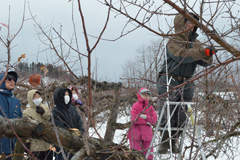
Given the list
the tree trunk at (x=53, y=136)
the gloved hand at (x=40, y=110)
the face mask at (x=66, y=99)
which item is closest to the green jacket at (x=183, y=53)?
the tree trunk at (x=53, y=136)

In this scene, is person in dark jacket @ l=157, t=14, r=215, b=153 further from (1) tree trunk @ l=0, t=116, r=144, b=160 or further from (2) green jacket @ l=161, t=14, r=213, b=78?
(1) tree trunk @ l=0, t=116, r=144, b=160

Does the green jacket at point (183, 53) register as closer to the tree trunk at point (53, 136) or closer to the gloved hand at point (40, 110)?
the tree trunk at point (53, 136)

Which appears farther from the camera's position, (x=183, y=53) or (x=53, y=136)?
(x=183, y=53)

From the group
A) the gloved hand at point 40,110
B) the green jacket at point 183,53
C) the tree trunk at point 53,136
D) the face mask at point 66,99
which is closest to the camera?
the tree trunk at point 53,136

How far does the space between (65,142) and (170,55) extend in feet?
5.96

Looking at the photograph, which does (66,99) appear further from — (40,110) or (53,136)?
(53,136)

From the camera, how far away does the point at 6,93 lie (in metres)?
3.97

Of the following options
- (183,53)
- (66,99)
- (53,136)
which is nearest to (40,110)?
(66,99)

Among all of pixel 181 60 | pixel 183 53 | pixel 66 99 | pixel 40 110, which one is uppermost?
pixel 183 53

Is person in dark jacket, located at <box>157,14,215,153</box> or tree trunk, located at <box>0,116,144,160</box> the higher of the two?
person in dark jacket, located at <box>157,14,215,153</box>

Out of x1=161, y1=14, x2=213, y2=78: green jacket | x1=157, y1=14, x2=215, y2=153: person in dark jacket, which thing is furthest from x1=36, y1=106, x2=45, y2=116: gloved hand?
x1=161, y1=14, x2=213, y2=78: green jacket

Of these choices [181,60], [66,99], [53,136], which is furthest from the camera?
[66,99]

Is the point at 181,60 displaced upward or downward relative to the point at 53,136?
upward

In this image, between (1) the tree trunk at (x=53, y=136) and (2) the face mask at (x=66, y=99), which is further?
(2) the face mask at (x=66, y=99)
